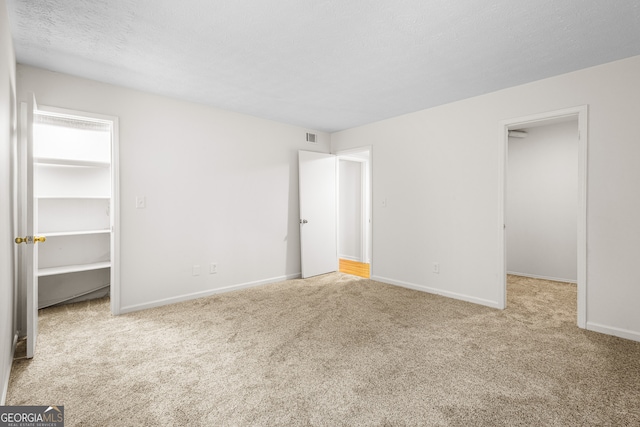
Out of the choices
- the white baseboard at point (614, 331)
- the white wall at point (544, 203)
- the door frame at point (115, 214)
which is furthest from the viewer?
the white wall at point (544, 203)

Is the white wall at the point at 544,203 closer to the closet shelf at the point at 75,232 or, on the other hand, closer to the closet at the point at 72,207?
the closet at the point at 72,207

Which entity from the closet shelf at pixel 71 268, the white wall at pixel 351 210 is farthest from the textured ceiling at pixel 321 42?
the white wall at pixel 351 210

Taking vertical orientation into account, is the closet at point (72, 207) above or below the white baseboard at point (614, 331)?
above

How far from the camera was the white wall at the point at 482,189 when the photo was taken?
2643 mm

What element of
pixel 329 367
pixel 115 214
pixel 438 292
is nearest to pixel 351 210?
pixel 438 292

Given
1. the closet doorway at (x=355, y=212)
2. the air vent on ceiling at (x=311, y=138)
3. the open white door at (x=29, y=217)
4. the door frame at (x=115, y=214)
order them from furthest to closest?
the closet doorway at (x=355, y=212), the air vent on ceiling at (x=311, y=138), the door frame at (x=115, y=214), the open white door at (x=29, y=217)

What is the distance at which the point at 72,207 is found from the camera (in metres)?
3.66

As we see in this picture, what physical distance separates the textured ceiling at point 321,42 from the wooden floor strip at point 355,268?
2.96 metres

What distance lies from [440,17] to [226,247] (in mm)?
3379

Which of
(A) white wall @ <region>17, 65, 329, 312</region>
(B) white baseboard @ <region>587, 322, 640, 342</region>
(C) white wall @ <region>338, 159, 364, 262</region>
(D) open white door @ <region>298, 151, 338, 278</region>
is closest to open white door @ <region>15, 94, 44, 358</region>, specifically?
(A) white wall @ <region>17, 65, 329, 312</region>

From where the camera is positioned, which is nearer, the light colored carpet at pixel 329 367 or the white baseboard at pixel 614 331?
the light colored carpet at pixel 329 367

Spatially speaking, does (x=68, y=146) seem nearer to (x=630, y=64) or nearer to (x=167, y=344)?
(x=167, y=344)

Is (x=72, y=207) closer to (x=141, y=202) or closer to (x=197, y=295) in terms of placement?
(x=141, y=202)

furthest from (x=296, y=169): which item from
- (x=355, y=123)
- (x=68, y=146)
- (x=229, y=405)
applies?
(x=229, y=405)
